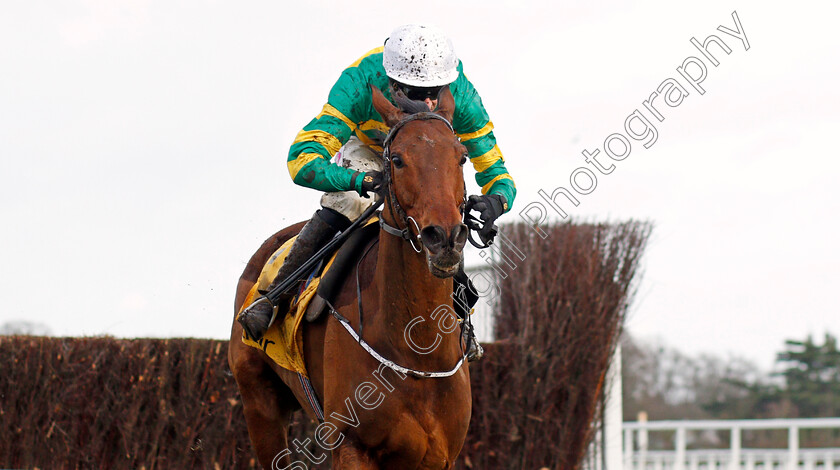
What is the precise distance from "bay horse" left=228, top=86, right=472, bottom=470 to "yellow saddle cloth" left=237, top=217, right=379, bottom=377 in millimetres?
224

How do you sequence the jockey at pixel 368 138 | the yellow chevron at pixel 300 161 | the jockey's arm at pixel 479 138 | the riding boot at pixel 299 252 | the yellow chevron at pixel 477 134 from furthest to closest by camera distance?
the riding boot at pixel 299 252
the yellow chevron at pixel 477 134
the jockey's arm at pixel 479 138
the yellow chevron at pixel 300 161
the jockey at pixel 368 138

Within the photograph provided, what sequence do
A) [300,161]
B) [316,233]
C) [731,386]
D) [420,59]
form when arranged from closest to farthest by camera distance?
1. [420,59]
2. [300,161]
3. [316,233]
4. [731,386]

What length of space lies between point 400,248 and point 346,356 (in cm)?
58

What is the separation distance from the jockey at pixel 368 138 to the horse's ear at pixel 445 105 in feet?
0.36

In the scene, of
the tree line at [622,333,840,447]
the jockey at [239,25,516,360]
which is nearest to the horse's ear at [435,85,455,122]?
the jockey at [239,25,516,360]

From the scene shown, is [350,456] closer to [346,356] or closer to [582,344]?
[346,356]

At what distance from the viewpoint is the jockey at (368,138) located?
3838mm

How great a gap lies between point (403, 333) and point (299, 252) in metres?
1.08

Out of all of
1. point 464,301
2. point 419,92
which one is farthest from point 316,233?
point 419,92

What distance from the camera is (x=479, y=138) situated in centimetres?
441

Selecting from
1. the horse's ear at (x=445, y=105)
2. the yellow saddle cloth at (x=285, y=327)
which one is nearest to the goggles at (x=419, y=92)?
the horse's ear at (x=445, y=105)

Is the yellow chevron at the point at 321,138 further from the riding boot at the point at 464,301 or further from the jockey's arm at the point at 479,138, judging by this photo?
the riding boot at the point at 464,301

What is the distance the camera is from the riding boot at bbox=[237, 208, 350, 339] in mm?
4520

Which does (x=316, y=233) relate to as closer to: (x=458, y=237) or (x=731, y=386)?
(x=458, y=237)
